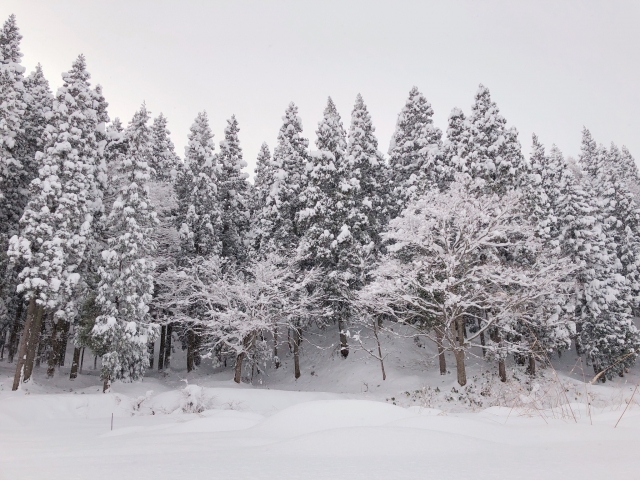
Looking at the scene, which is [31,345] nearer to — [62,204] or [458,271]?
[62,204]

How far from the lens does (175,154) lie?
4088cm

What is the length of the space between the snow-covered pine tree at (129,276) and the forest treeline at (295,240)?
0.11 meters

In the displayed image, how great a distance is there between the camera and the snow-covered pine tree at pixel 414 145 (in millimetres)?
27031

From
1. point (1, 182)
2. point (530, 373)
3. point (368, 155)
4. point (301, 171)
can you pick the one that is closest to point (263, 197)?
point (301, 171)

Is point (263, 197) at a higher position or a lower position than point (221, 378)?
higher

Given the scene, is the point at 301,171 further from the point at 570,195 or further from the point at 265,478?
the point at 265,478

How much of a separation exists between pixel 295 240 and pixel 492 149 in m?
14.5

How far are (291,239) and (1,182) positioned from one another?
1825 centimetres

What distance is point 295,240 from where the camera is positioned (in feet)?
90.6

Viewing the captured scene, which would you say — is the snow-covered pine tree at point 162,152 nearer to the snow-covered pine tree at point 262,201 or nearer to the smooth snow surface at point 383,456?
the snow-covered pine tree at point 262,201

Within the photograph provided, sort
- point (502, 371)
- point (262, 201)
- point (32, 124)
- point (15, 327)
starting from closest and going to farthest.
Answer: point (502, 371), point (32, 124), point (15, 327), point (262, 201)

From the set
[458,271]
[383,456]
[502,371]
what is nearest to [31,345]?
[458,271]

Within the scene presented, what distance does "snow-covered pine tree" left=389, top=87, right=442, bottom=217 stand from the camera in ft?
88.7

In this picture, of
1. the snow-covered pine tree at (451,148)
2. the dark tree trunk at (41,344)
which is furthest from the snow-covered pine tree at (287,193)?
the dark tree trunk at (41,344)
